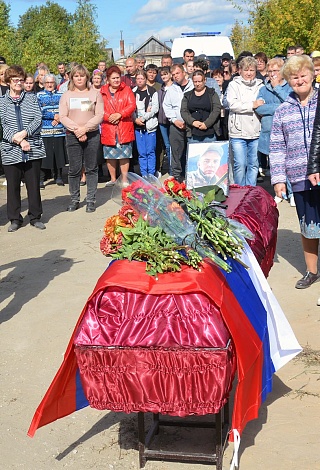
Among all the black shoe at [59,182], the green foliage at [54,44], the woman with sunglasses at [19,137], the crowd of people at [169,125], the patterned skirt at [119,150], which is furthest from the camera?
the green foliage at [54,44]

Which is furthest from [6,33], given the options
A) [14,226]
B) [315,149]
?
[315,149]

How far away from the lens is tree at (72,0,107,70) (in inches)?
1944

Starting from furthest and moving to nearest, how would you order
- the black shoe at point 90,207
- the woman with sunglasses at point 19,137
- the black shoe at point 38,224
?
the black shoe at point 90,207, the black shoe at point 38,224, the woman with sunglasses at point 19,137

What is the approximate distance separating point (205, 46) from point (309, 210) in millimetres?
13567

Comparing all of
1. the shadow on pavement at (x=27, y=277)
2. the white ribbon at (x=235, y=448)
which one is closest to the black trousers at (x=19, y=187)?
the shadow on pavement at (x=27, y=277)

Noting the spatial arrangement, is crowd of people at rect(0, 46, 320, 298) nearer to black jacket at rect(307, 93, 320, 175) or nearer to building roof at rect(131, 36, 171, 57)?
black jacket at rect(307, 93, 320, 175)

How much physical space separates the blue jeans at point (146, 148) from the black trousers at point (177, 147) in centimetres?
57

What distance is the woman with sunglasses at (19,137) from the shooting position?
9609 millimetres

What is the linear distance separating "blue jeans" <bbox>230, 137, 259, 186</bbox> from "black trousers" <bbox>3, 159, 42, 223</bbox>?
287cm

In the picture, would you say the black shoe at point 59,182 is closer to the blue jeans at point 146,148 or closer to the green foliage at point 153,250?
the blue jeans at point 146,148

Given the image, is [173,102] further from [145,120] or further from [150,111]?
[145,120]

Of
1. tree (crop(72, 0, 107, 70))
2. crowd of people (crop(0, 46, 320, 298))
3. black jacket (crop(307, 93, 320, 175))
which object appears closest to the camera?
black jacket (crop(307, 93, 320, 175))

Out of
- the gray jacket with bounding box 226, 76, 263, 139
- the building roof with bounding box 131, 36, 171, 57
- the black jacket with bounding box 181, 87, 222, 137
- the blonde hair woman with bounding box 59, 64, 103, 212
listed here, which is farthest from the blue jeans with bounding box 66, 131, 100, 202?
the building roof with bounding box 131, 36, 171, 57

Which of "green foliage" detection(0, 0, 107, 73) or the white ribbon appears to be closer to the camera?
the white ribbon
